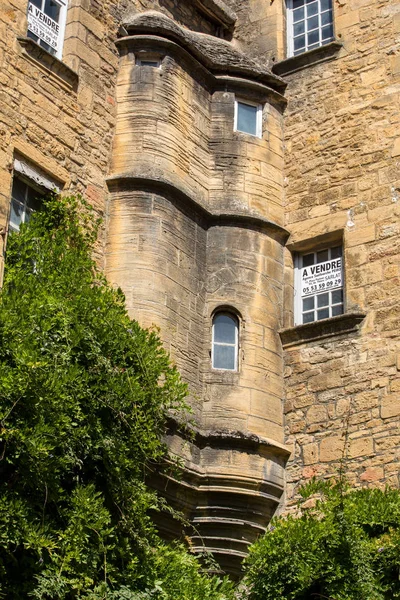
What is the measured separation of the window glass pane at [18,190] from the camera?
12012mm

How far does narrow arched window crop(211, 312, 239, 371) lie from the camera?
43.0ft

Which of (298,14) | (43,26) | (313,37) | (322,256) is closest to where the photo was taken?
(43,26)

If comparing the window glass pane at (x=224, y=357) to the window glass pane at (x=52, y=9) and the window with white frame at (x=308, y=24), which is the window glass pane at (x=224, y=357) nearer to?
the window glass pane at (x=52, y=9)

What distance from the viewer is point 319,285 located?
1394 centimetres

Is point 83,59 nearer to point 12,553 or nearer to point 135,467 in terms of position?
point 135,467

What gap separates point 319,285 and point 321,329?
693 mm

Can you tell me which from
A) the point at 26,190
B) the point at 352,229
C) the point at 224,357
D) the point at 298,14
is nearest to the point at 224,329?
the point at 224,357

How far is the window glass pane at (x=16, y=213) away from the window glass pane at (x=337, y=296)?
370 cm

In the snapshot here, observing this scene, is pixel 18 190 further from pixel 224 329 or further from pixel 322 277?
pixel 322 277

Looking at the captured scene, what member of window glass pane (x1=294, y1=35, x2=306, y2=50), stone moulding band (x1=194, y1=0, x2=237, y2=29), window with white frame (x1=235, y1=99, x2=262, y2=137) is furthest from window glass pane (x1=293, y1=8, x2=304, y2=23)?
window with white frame (x1=235, y1=99, x2=262, y2=137)

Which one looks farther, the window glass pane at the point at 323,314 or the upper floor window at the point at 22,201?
the window glass pane at the point at 323,314

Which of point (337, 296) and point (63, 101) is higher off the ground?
point (63, 101)

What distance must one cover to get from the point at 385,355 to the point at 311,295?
1.42 metres

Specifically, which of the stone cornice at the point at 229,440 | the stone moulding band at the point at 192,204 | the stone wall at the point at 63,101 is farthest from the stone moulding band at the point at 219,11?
the stone cornice at the point at 229,440
